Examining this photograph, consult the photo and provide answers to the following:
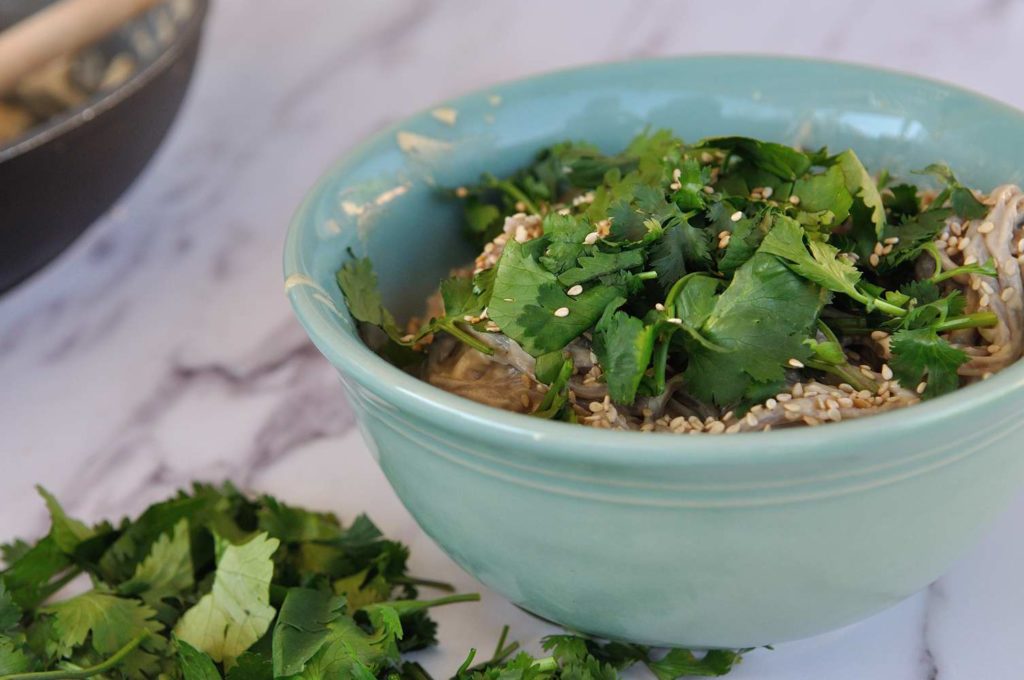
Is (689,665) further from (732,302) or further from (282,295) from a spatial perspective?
(282,295)

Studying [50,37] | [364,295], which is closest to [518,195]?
[364,295]

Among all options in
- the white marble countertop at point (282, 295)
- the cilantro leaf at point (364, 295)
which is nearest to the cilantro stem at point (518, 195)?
the cilantro leaf at point (364, 295)

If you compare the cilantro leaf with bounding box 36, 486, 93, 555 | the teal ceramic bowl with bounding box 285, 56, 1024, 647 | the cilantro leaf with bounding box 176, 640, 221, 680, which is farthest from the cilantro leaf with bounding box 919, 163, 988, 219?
the cilantro leaf with bounding box 36, 486, 93, 555

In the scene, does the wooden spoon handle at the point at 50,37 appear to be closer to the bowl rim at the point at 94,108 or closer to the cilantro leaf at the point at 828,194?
the bowl rim at the point at 94,108

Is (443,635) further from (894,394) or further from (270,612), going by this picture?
(894,394)

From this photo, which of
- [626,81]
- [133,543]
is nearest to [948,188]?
[626,81]
